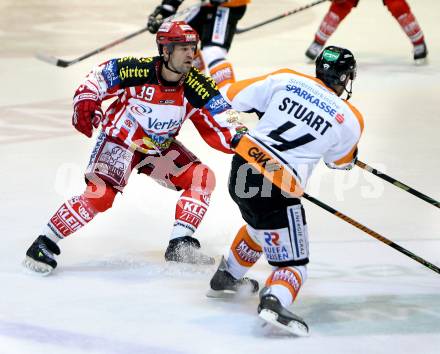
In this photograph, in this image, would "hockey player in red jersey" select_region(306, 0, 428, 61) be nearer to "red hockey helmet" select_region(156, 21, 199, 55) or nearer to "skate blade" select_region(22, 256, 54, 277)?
"red hockey helmet" select_region(156, 21, 199, 55)

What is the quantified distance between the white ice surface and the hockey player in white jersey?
202 millimetres

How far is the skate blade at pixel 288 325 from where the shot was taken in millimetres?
3291

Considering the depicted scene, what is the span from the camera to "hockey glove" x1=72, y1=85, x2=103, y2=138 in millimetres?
3979

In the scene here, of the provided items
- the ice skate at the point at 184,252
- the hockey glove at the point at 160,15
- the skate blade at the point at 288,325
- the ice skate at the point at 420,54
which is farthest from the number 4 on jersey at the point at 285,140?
the ice skate at the point at 420,54

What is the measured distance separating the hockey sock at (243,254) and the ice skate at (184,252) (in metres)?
0.38

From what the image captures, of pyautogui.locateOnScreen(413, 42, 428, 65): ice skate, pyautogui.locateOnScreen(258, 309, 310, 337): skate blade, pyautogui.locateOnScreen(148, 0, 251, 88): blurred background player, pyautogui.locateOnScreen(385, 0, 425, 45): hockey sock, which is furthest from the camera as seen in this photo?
pyautogui.locateOnScreen(413, 42, 428, 65): ice skate

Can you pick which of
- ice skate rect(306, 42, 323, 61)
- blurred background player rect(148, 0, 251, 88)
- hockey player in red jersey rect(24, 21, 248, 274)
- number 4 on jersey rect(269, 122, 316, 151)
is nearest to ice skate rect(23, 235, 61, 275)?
hockey player in red jersey rect(24, 21, 248, 274)

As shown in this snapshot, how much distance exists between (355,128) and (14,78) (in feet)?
14.5

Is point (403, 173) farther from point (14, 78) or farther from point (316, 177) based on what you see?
point (14, 78)

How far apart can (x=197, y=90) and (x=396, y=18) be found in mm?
4119

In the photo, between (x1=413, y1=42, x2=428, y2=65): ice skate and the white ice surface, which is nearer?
the white ice surface

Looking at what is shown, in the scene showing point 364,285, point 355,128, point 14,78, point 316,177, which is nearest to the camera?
point 355,128

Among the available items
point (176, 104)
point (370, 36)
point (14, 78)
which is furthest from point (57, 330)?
point (370, 36)

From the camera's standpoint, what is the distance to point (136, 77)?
402cm
